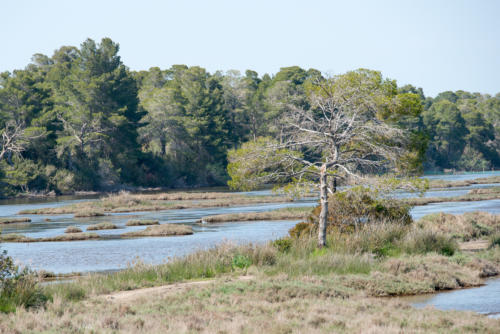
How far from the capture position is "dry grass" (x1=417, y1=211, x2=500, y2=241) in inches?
1135

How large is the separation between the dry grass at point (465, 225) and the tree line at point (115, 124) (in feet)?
151

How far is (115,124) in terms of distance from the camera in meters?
97.7

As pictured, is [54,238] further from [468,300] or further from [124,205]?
[468,300]

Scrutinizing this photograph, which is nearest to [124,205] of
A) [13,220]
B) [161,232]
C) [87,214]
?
[87,214]

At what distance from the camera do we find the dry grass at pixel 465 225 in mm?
28837

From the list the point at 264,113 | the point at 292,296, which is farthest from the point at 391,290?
the point at 264,113

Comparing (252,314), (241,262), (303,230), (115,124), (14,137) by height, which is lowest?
(252,314)

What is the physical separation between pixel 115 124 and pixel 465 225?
7546 centimetres

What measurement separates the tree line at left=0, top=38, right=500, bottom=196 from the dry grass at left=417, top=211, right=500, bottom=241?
46137 mm

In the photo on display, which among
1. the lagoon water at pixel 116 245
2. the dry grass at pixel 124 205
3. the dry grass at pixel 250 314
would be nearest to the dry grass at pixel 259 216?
the lagoon water at pixel 116 245

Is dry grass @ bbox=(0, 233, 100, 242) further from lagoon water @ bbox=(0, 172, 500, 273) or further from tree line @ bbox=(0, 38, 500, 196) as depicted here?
tree line @ bbox=(0, 38, 500, 196)

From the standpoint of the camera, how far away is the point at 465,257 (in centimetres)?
2078

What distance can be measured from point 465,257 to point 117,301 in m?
11.8

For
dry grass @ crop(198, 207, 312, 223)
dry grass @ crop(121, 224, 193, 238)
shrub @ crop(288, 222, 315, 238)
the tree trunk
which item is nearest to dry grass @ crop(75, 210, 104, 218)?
dry grass @ crop(198, 207, 312, 223)
